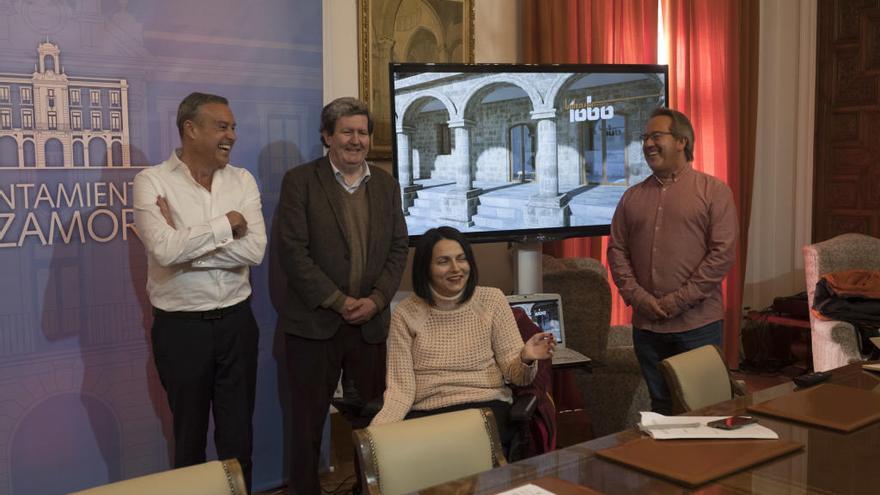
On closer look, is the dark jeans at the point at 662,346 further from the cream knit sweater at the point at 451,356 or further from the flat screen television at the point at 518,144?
the flat screen television at the point at 518,144

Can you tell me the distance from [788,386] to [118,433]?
244 cm

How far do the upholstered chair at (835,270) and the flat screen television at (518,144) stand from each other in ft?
4.13

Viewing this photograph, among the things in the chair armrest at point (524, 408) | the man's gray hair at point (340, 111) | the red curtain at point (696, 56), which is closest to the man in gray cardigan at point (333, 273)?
the man's gray hair at point (340, 111)

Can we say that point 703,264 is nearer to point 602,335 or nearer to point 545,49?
point 602,335

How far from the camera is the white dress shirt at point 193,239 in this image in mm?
2895

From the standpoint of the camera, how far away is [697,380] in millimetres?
2672

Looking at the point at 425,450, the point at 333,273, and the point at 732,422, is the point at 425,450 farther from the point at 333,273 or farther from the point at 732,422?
the point at 333,273

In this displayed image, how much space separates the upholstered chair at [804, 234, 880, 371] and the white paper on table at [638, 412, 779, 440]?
101 inches

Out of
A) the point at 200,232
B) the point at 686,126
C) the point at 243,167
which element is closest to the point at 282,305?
the point at 243,167

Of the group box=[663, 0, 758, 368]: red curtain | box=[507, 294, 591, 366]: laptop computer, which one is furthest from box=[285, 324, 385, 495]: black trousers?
box=[663, 0, 758, 368]: red curtain

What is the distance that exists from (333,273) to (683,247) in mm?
1383

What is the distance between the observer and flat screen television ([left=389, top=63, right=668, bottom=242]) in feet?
12.9

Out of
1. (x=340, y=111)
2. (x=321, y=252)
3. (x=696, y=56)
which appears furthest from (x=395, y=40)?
(x=696, y=56)

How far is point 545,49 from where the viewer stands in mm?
4691
